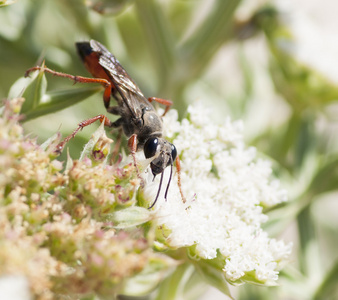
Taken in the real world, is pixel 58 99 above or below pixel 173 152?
above

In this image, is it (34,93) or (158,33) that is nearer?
(34,93)

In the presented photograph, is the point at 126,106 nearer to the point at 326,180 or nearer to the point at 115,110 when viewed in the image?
the point at 115,110

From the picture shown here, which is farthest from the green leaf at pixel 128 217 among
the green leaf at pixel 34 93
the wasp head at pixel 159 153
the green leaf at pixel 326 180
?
the green leaf at pixel 326 180

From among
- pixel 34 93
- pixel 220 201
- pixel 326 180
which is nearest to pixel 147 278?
pixel 220 201

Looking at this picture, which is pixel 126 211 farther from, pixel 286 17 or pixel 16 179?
pixel 286 17

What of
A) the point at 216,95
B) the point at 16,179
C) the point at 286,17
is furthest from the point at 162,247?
the point at 216,95
